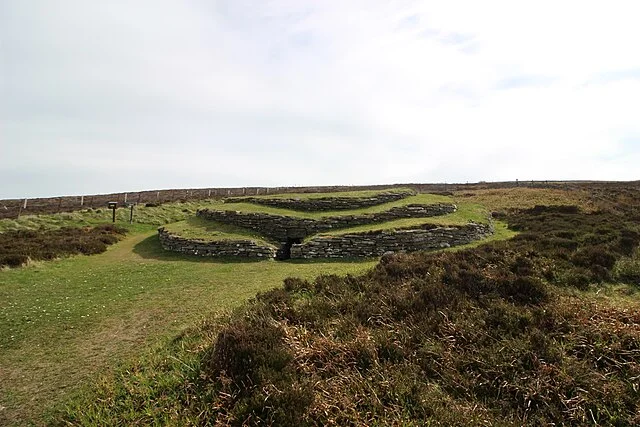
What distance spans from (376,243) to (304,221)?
14.1 feet

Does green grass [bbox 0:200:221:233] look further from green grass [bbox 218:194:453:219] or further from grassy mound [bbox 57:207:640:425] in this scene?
grassy mound [bbox 57:207:640:425]

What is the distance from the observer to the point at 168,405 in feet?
19.0

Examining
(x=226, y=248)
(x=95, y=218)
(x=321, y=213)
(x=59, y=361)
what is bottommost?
(x=59, y=361)

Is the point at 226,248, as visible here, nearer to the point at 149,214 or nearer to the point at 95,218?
→ the point at 149,214

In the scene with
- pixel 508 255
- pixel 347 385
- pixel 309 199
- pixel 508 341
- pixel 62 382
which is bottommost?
pixel 62 382

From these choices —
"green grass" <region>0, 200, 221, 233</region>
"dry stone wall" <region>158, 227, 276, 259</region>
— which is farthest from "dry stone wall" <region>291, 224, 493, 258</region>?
"green grass" <region>0, 200, 221, 233</region>

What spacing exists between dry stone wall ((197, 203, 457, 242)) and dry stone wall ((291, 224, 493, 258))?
77.7 inches

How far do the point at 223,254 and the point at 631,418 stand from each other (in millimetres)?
14957

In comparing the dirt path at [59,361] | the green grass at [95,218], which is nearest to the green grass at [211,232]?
the green grass at [95,218]

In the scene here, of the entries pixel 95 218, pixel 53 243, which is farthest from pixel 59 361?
pixel 95 218

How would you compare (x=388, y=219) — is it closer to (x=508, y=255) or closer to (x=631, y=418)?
(x=508, y=255)

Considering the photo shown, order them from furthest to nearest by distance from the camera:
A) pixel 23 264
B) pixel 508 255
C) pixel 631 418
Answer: pixel 23 264 → pixel 508 255 → pixel 631 418

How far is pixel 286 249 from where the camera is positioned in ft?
60.5

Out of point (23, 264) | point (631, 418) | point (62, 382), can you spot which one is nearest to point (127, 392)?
point (62, 382)
